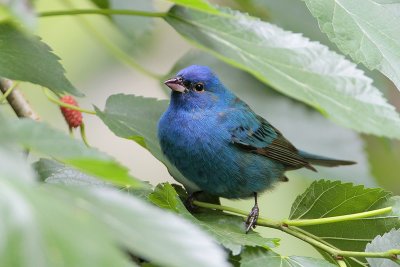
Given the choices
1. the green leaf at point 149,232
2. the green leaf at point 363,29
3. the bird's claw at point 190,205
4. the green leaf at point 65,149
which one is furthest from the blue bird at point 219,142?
the green leaf at point 149,232

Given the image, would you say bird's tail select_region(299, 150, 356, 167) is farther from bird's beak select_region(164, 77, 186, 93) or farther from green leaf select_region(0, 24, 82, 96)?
green leaf select_region(0, 24, 82, 96)

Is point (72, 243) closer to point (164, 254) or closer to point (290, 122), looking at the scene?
point (164, 254)

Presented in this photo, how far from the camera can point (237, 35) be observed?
259cm

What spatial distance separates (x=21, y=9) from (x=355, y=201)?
1.37 metres

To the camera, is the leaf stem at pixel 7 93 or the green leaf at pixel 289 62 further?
the green leaf at pixel 289 62

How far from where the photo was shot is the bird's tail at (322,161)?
349 cm

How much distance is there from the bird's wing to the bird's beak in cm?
29

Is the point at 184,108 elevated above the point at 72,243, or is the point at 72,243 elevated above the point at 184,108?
the point at 72,243

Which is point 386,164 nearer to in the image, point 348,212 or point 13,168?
point 348,212

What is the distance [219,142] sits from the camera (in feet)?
10.3

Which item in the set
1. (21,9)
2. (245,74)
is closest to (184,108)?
(245,74)

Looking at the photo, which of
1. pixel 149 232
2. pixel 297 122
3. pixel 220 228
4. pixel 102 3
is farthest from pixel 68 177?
pixel 297 122

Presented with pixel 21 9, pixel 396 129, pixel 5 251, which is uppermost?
pixel 21 9

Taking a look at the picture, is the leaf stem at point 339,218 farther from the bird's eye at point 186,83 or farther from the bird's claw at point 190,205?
the bird's eye at point 186,83
